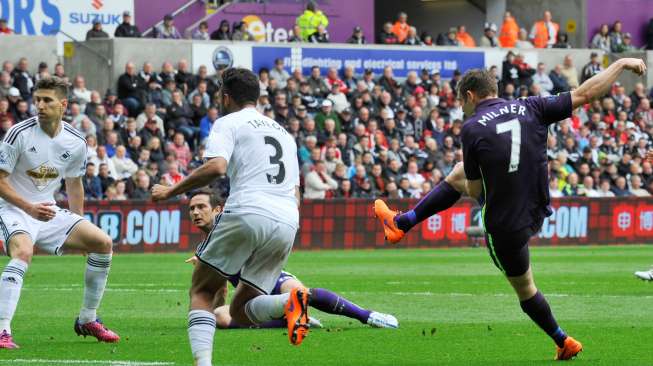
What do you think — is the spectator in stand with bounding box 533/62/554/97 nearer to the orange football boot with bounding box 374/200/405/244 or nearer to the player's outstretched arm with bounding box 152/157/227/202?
the orange football boot with bounding box 374/200/405/244

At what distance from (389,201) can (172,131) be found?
4679 mm

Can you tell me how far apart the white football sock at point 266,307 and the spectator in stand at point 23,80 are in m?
18.5

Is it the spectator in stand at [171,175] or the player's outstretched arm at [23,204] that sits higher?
the player's outstretched arm at [23,204]

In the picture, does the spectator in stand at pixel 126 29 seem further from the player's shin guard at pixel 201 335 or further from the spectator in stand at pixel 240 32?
the player's shin guard at pixel 201 335

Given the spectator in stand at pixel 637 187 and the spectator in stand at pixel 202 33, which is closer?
the spectator in stand at pixel 202 33

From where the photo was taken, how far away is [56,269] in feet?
69.6

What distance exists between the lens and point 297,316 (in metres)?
8.50

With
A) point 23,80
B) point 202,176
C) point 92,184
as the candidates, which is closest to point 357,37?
point 23,80

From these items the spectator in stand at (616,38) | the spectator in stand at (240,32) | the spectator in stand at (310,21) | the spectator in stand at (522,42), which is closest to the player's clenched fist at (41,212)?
the spectator in stand at (240,32)

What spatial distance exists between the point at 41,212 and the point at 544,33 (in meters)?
29.9

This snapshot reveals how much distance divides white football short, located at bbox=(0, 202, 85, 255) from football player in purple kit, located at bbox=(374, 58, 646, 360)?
3.35 meters

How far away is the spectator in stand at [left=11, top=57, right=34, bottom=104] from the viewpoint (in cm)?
2674

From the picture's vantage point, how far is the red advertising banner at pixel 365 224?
2586cm

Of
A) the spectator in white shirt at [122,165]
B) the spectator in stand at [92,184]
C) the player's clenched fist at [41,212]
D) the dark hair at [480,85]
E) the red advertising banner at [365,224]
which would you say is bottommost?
the red advertising banner at [365,224]
